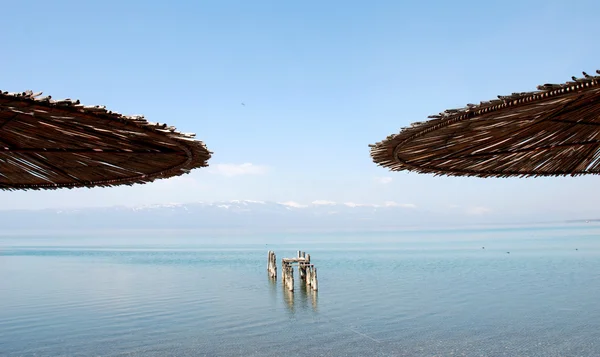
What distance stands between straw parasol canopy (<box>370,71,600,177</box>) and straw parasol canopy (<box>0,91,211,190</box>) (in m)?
2.36

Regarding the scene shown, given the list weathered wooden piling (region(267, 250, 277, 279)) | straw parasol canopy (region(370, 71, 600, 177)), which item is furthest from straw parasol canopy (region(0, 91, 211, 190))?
weathered wooden piling (region(267, 250, 277, 279))

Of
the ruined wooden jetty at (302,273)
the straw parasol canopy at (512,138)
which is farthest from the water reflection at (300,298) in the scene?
the straw parasol canopy at (512,138)

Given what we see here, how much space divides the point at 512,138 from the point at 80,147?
4889mm

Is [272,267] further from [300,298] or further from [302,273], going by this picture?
[300,298]

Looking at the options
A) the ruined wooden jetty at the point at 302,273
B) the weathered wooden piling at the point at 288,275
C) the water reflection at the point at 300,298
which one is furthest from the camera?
the weathered wooden piling at the point at 288,275

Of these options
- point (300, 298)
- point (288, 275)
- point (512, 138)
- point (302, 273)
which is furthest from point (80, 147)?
point (302, 273)

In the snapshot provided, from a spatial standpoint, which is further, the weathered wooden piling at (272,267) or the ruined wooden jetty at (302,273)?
the weathered wooden piling at (272,267)

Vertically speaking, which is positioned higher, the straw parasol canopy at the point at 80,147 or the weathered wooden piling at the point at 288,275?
the straw parasol canopy at the point at 80,147

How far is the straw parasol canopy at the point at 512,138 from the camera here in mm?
4516

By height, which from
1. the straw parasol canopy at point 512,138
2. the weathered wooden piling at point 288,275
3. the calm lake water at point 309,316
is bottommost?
the calm lake water at point 309,316

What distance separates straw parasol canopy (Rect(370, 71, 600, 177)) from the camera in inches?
178

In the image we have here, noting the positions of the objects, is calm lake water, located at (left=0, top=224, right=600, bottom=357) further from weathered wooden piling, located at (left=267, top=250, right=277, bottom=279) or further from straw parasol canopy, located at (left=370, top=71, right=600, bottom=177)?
straw parasol canopy, located at (left=370, top=71, right=600, bottom=177)

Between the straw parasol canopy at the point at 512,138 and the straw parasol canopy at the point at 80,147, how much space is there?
2356 mm

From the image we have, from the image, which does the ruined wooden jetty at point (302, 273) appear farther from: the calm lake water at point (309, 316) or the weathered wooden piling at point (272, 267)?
the weathered wooden piling at point (272, 267)
